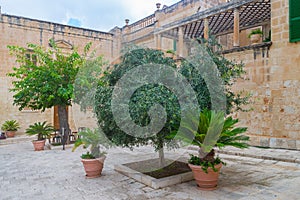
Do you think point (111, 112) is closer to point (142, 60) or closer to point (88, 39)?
point (142, 60)

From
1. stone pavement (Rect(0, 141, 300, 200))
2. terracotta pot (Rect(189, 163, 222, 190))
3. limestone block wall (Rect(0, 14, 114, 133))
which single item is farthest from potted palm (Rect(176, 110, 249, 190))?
limestone block wall (Rect(0, 14, 114, 133))

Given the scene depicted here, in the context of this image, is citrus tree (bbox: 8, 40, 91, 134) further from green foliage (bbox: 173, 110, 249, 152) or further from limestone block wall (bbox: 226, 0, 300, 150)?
limestone block wall (bbox: 226, 0, 300, 150)

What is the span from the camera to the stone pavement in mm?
4078

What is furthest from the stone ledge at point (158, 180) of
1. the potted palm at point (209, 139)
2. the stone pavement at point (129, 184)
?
the potted palm at point (209, 139)

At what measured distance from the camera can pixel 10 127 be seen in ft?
40.8

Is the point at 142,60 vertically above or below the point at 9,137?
above

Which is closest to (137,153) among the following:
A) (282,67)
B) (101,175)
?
(101,175)

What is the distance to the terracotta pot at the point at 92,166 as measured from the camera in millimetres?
5199

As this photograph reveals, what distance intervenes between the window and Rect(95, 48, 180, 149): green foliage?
467 centimetres

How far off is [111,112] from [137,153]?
4011 millimetres

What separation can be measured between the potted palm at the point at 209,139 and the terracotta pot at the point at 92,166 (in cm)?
214

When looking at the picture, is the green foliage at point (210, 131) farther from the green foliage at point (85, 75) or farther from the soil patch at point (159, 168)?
the green foliage at point (85, 75)

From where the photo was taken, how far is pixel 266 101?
787 centimetres

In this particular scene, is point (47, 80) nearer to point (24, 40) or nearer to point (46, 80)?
point (46, 80)
